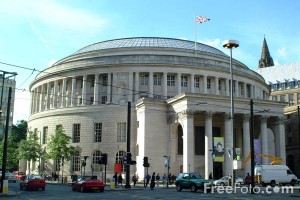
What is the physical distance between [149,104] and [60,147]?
16.3m

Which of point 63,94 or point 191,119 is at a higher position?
point 63,94

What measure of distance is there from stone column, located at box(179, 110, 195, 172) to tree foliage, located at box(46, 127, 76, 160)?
20707mm

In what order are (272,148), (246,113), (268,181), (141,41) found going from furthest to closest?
1. (141,41)
2. (272,148)
3. (246,113)
4. (268,181)

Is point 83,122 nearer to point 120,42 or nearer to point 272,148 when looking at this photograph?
point 120,42

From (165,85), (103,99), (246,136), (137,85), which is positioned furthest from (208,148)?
(103,99)

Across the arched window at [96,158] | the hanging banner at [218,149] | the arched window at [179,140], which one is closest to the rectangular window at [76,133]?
the arched window at [96,158]

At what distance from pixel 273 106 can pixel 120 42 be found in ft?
108

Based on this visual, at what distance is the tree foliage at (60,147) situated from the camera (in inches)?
2486

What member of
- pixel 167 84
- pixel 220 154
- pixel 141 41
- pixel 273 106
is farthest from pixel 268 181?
pixel 141 41

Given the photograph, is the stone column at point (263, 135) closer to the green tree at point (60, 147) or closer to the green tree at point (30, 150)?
the green tree at point (60, 147)

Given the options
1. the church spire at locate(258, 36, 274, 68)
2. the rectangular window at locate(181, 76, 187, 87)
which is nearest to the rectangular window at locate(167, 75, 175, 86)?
the rectangular window at locate(181, 76, 187, 87)

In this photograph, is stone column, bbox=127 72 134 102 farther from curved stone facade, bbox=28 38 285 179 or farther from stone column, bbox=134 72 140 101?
stone column, bbox=134 72 140 101

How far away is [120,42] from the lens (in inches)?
3083

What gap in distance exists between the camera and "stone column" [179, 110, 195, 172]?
175 ft
